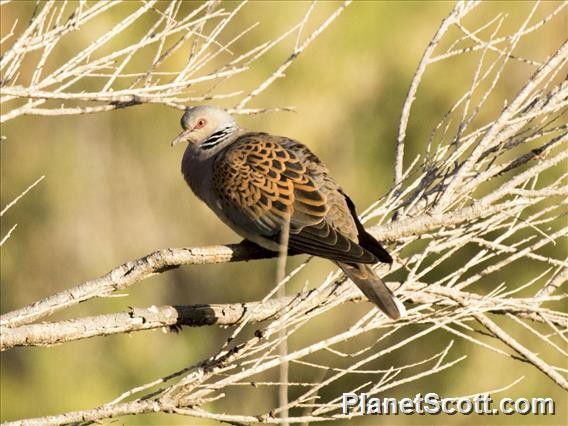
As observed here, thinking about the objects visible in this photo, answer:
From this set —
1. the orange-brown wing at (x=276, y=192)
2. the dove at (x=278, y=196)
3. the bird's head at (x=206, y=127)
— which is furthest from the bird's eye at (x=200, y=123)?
the orange-brown wing at (x=276, y=192)

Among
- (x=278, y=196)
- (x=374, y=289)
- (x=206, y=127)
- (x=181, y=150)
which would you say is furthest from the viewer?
(x=181, y=150)

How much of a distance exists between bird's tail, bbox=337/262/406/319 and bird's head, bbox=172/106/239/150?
1219 millimetres

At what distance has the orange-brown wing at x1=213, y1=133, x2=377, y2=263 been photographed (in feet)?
12.3

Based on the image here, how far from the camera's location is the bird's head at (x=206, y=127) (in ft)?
14.5

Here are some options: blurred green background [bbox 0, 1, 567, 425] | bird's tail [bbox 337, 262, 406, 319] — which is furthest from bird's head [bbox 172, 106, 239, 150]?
blurred green background [bbox 0, 1, 567, 425]

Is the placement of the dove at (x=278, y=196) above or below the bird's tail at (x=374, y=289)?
above

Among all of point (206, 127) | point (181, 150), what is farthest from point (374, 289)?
point (181, 150)

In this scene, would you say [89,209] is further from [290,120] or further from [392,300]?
[392,300]

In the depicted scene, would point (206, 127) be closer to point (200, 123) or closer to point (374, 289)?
point (200, 123)

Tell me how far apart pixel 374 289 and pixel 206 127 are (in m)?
1.62

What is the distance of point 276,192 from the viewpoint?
12.8ft

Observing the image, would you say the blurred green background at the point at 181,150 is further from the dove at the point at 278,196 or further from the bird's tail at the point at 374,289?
the bird's tail at the point at 374,289

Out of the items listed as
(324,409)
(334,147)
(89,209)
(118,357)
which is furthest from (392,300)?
(89,209)

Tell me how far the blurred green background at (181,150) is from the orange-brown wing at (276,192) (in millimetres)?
3265
